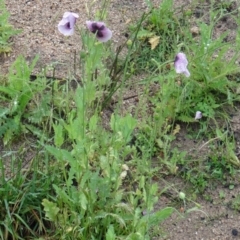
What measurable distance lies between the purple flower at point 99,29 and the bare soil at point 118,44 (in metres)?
0.59

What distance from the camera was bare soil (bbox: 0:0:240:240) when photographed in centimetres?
246

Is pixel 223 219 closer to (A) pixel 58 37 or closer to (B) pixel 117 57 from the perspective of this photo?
(B) pixel 117 57

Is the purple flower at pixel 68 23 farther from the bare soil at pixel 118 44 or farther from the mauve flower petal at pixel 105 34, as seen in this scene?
the bare soil at pixel 118 44

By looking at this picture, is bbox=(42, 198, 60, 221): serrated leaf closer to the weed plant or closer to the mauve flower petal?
the mauve flower petal

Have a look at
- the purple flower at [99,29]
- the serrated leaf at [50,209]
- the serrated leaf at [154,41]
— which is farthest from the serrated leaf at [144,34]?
the serrated leaf at [50,209]

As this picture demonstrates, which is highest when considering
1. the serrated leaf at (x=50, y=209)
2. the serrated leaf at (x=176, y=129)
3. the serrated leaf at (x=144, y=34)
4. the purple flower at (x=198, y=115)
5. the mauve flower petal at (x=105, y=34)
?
the mauve flower petal at (x=105, y=34)

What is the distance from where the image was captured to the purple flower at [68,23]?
86.7 inches

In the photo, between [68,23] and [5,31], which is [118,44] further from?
[68,23]

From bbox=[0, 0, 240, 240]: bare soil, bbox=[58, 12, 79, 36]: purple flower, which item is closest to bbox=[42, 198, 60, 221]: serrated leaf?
bbox=[0, 0, 240, 240]: bare soil

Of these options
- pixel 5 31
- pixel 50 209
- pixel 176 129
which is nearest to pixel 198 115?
pixel 176 129

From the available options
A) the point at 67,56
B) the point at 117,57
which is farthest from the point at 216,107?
the point at 67,56

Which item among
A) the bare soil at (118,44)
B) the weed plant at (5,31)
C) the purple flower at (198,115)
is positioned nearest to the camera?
the bare soil at (118,44)

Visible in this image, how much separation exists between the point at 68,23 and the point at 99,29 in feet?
0.36

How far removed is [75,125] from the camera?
2123 mm
